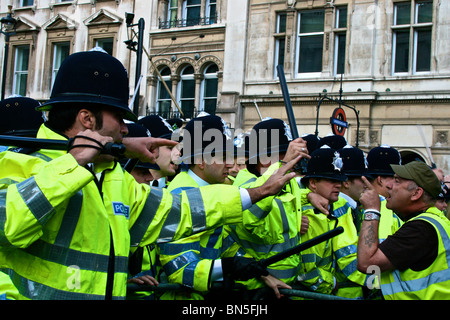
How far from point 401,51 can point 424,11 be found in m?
1.59

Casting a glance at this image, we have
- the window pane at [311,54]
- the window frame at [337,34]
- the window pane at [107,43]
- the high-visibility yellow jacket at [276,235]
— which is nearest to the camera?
the high-visibility yellow jacket at [276,235]

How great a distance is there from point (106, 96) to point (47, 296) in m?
1.05

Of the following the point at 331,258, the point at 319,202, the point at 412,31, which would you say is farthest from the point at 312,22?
the point at 331,258

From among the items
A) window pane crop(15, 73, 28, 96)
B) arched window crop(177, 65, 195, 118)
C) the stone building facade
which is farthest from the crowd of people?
window pane crop(15, 73, 28, 96)

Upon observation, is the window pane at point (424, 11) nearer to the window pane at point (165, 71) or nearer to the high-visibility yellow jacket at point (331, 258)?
the window pane at point (165, 71)

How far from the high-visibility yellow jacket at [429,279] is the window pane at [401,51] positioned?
16235 millimetres

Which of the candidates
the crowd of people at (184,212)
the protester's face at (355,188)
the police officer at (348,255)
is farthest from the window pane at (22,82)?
the police officer at (348,255)

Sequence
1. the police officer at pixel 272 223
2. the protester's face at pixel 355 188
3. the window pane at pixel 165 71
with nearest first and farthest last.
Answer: the police officer at pixel 272 223 → the protester's face at pixel 355 188 → the window pane at pixel 165 71

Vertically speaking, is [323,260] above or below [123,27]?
below

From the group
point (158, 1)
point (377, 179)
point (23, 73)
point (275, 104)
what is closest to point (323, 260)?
point (377, 179)

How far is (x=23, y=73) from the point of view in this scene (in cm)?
2764

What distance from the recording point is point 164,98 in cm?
2369

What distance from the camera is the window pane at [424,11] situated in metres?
18.7
